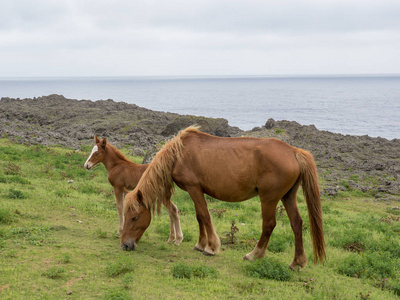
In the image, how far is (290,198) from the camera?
7.75 m

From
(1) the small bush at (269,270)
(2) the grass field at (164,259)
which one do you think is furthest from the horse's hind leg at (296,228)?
(1) the small bush at (269,270)

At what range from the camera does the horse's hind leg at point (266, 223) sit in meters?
7.50

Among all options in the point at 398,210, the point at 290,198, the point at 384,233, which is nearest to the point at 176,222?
the point at 290,198

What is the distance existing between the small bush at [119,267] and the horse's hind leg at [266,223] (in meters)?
2.52

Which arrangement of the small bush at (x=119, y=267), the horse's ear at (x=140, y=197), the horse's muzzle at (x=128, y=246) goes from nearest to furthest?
the small bush at (x=119, y=267) < the horse's ear at (x=140, y=197) < the horse's muzzle at (x=128, y=246)

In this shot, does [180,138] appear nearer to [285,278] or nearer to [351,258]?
[285,278]

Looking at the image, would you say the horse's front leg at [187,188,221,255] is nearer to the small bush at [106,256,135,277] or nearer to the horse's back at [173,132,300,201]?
the horse's back at [173,132,300,201]

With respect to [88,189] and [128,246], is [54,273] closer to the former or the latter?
[128,246]

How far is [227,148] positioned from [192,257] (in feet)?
8.26

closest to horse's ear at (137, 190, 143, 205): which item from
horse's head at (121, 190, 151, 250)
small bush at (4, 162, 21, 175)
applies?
horse's head at (121, 190, 151, 250)

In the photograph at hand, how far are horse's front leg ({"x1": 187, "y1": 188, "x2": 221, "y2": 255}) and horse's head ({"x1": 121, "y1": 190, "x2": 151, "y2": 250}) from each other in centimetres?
108

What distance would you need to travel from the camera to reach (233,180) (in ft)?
25.1

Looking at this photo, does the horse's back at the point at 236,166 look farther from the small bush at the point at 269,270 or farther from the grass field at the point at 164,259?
the grass field at the point at 164,259

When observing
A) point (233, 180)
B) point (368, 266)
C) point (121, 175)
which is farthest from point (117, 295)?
point (368, 266)
